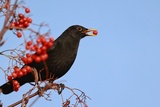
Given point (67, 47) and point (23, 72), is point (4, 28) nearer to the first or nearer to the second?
point (23, 72)

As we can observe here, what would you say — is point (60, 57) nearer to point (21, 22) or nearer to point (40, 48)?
point (21, 22)

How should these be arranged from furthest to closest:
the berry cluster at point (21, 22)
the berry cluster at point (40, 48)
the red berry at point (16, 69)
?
1. the red berry at point (16, 69)
2. the berry cluster at point (21, 22)
3. the berry cluster at point (40, 48)

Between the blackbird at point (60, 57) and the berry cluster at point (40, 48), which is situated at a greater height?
the blackbird at point (60, 57)

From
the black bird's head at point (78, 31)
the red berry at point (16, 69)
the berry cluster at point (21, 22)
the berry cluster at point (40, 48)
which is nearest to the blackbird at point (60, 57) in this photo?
the black bird's head at point (78, 31)

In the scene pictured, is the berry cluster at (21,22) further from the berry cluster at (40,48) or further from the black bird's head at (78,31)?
the black bird's head at (78,31)

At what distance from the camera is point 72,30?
5703 mm

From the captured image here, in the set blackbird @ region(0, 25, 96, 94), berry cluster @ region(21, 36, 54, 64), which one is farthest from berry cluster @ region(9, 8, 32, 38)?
blackbird @ region(0, 25, 96, 94)

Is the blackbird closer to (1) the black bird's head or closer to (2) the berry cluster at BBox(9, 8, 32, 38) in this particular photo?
(1) the black bird's head

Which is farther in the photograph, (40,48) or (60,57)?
(60,57)

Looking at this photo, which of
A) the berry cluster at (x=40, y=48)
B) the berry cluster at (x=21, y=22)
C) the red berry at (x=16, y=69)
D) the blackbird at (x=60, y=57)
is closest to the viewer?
Result: the berry cluster at (x=40, y=48)

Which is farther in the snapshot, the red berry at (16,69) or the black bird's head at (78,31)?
the black bird's head at (78,31)

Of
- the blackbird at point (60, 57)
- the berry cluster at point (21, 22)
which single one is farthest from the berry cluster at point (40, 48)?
the blackbird at point (60, 57)

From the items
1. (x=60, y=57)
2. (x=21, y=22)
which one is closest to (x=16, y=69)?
(x=21, y=22)

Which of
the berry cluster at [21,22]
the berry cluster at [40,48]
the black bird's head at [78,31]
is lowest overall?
the berry cluster at [40,48]
